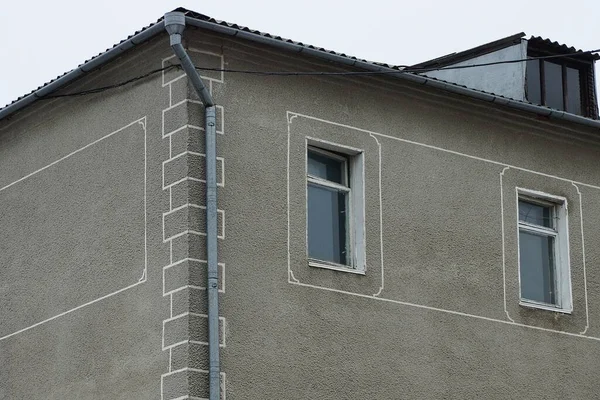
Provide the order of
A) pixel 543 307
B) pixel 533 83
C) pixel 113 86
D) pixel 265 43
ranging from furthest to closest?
pixel 533 83, pixel 543 307, pixel 113 86, pixel 265 43

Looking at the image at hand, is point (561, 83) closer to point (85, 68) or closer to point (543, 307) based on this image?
point (543, 307)

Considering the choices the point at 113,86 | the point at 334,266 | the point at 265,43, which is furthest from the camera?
the point at 113,86

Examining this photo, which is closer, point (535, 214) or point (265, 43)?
point (265, 43)

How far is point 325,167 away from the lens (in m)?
18.0

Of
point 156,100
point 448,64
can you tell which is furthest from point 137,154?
point 448,64

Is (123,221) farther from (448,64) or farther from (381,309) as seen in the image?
(448,64)

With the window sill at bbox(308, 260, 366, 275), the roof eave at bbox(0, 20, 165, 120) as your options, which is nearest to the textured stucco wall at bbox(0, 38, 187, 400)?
the roof eave at bbox(0, 20, 165, 120)

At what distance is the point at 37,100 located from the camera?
1884 centimetres

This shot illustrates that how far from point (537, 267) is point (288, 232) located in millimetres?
3914

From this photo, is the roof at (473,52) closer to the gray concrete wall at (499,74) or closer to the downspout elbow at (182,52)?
the gray concrete wall at (499,74)

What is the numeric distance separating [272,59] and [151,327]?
320 cm

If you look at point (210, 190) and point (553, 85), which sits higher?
point (553, 85)

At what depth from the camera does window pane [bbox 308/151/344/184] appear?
1784cm

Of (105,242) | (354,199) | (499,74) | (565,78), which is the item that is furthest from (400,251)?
(565,78)
